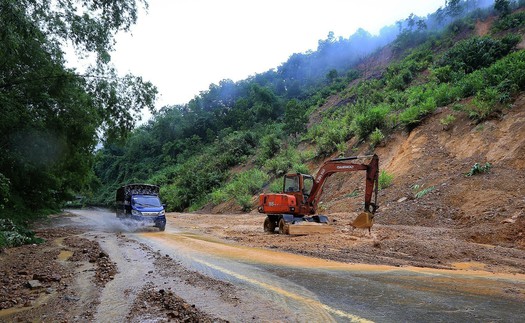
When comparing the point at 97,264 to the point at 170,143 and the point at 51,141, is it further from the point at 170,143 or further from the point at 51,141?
the point at 170,143

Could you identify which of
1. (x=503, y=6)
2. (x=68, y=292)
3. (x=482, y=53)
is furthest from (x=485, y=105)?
(x=503, y=6)

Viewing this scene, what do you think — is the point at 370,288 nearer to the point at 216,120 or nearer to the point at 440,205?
the point at 440,205

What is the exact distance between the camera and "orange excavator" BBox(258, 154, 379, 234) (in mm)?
12969

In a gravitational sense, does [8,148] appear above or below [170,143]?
below

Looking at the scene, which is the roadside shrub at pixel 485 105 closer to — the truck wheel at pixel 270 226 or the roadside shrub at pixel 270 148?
the truck wheel at pixel 270 226

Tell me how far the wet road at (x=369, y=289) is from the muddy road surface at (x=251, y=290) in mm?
14

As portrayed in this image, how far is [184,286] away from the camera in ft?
20.7

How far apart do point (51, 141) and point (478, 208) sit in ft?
54.4

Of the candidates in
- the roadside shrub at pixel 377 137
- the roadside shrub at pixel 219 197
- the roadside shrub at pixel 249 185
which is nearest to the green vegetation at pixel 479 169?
the roadside shrub at pixel 377 137

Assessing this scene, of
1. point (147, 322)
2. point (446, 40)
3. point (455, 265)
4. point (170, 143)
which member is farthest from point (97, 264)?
point (170, 143)

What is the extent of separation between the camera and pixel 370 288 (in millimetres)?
6043

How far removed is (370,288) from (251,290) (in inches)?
76.8

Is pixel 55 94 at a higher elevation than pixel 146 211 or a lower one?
higher

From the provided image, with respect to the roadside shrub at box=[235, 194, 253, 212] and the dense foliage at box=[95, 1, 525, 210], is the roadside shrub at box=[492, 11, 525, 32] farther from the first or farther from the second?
the roadside shrub at box=[235, 194, 253, 212]
